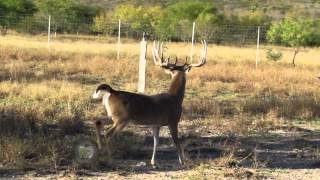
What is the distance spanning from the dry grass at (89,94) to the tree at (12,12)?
9819 millimetres

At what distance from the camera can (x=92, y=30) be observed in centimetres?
4772

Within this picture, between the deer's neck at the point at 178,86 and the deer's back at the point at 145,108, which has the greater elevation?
the deer's neck at the point at 178,86

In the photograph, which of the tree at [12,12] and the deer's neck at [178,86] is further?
the tree at [12,12]

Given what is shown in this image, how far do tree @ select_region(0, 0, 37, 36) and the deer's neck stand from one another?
31539mm

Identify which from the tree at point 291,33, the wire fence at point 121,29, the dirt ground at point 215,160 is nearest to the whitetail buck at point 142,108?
the dirt ground at point 215,160

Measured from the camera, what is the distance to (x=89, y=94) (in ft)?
60.9

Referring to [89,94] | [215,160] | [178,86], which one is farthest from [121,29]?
[215,160]

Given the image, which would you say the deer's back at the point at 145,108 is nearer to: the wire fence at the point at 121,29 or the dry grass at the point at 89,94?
the dry grass at the point at 89,94

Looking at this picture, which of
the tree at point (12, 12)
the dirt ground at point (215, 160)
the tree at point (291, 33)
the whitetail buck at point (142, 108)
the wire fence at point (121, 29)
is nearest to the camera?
the dirt ground at point (215, 160)

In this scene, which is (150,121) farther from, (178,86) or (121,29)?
(121,29)

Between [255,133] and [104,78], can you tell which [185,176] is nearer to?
[255,133]

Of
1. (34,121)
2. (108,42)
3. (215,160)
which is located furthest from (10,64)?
(108,42)

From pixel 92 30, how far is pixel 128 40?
446 centimetres

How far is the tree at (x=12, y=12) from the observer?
135ft
